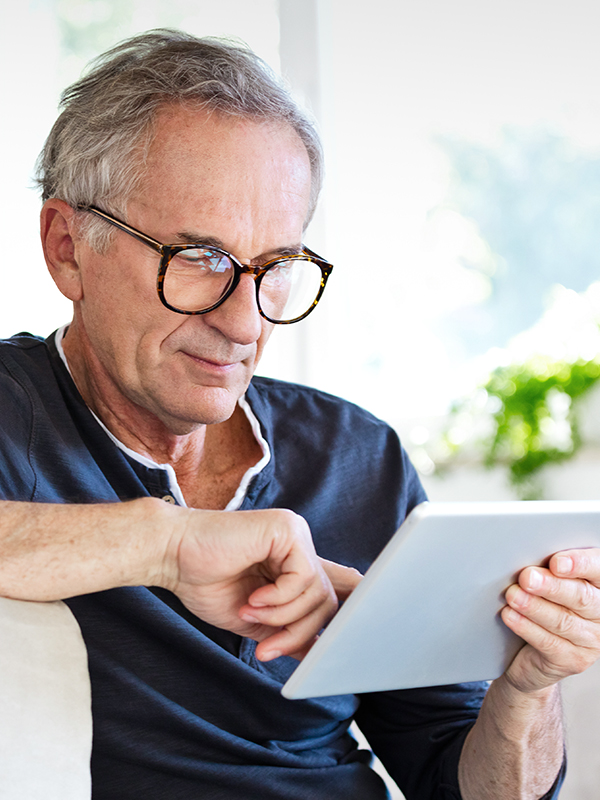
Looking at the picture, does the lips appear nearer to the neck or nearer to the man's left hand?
the neck

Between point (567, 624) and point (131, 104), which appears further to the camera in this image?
point (131, 104)

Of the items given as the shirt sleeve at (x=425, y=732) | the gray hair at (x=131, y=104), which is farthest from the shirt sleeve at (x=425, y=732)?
the gray hair at (x=131, y=104)

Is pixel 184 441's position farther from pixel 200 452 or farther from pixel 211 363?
pixel 211 363

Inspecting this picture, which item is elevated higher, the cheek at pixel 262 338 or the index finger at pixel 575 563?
the cheek at pixel 262 338

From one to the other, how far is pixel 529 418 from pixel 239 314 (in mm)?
1274

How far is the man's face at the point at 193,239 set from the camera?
3.69ft

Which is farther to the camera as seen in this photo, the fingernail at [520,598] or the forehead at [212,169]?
the forehead at [212,169]

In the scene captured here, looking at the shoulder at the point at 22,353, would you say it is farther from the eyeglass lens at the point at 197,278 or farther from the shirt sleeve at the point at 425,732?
the shirt sleeve at the point at 425,732

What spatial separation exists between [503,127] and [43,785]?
7.63ft

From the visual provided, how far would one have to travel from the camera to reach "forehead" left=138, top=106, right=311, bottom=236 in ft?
3.67

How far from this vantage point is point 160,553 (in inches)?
31.9

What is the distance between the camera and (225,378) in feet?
4.00

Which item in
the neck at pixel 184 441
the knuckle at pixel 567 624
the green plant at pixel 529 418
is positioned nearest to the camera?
the knuckle at pixel 567 624

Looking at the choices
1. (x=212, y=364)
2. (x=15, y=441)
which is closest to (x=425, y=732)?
(x=212, y=364)
